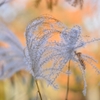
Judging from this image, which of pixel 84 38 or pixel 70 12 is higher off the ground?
pixel 70 12

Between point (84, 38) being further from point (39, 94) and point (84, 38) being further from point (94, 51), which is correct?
point (39, 94)

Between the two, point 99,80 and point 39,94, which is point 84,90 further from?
point 39,94

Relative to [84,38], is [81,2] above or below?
above

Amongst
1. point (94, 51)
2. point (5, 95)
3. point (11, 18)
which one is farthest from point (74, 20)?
point (5, 95)

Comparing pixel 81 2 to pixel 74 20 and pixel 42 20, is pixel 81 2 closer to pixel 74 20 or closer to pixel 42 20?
pixel 74 20

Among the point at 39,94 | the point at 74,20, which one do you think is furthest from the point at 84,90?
the point at 74,20

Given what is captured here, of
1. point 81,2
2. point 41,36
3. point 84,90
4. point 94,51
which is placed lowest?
point 84,90
